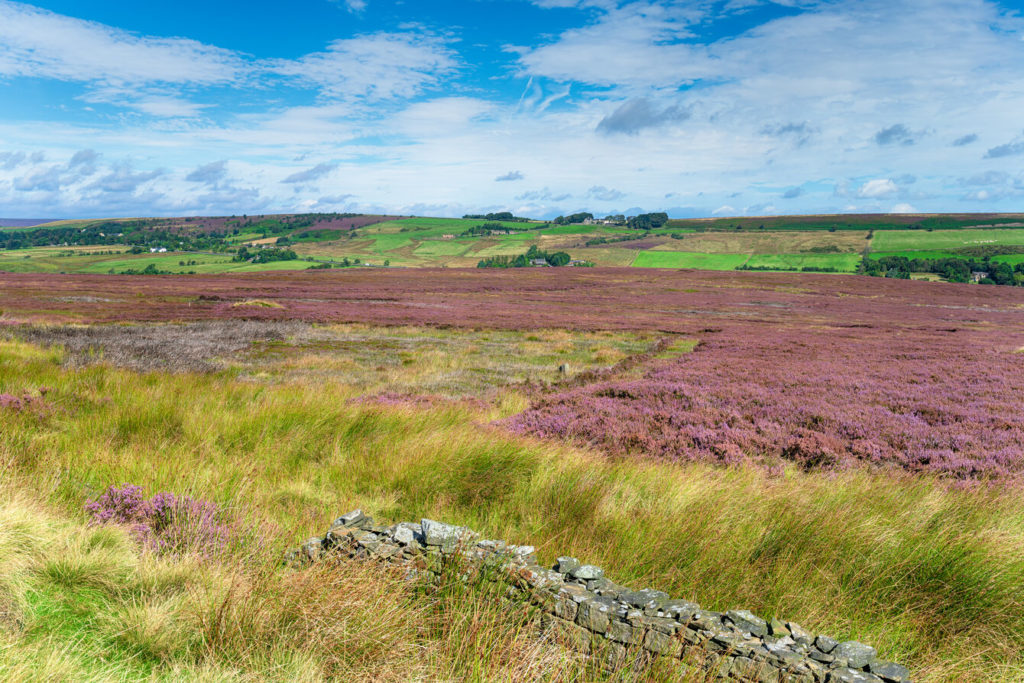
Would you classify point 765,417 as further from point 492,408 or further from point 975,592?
point 975,592

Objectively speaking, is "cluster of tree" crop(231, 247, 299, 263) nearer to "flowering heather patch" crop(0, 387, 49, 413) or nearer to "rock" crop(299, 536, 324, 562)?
"flowering heather patch" crop(0, 387, 49, 413)

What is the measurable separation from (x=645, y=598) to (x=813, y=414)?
29.7ft

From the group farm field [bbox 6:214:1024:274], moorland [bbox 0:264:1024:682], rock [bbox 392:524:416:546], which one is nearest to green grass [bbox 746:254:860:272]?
farm field [bbox 6:214:1024:274]

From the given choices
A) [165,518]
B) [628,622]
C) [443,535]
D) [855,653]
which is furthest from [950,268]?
[165,518]

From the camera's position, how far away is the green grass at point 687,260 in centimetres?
10529

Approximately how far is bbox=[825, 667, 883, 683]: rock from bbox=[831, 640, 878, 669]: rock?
51 millimetres

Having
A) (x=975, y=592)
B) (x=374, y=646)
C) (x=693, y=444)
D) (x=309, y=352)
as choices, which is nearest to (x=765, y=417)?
(x=693, y=444)

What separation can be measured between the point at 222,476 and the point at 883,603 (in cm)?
614

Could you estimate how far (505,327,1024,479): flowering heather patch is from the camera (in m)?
8.29

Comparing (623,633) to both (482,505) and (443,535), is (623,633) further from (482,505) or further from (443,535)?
(482,505)

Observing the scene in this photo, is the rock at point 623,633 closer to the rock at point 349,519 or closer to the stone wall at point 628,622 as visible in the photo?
the stone wall at point 628,622

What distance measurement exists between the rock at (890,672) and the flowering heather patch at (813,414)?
523cm

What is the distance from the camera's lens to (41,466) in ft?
15.8

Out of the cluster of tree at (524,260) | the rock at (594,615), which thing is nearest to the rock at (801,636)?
the rock at (594,615)
